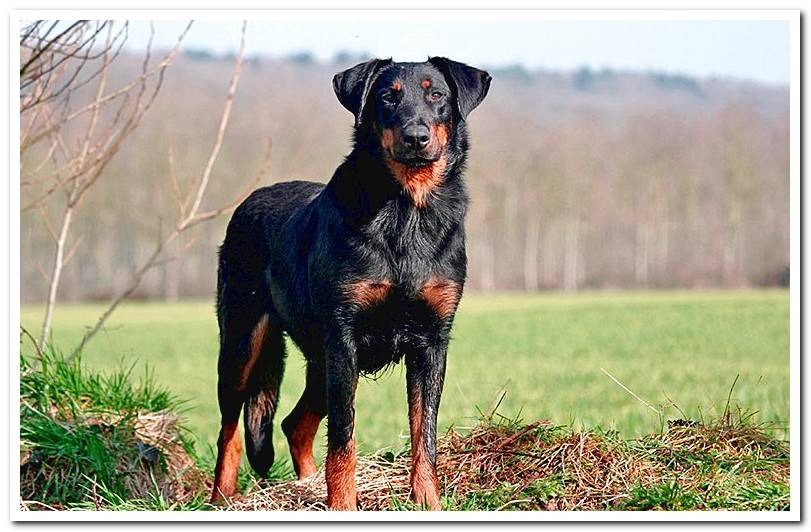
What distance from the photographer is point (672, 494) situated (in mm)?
5094

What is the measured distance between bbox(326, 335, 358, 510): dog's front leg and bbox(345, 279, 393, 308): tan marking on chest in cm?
22

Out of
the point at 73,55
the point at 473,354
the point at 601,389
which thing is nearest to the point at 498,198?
the point at 473,354

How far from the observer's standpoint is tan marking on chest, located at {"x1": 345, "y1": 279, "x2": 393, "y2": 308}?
4891 millimetres

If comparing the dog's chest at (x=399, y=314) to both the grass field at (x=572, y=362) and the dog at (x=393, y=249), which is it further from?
the grass field at (x=572, y=362)

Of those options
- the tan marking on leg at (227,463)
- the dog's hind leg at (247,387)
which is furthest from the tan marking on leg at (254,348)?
the tan marking on leg at (227,463)

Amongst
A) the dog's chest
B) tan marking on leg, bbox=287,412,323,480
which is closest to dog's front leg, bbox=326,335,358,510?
the dog's chest

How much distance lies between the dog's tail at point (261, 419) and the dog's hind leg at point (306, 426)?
Answer: 0.50ft

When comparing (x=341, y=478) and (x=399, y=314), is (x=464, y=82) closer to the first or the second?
(x=399, y=314)

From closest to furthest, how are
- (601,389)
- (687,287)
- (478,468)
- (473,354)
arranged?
(478,468) < (601,389) < (473,354) < (687,287)

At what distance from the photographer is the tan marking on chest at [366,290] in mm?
4891

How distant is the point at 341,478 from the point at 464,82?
198cm

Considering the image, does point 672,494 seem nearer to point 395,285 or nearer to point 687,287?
point 395,285

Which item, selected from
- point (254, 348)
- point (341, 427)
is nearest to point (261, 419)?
point (254, 348)
